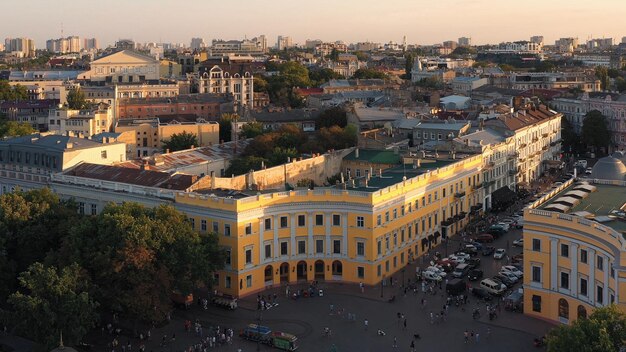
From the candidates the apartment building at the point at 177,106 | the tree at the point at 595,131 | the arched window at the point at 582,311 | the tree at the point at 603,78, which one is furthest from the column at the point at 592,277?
the tree at the point at 603,78

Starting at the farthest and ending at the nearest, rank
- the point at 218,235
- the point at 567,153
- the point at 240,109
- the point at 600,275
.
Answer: the point at 240,109 < the point at 567,153 < the point at 218,235 < the point at 600,275

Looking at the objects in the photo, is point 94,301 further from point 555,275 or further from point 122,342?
point 555,275

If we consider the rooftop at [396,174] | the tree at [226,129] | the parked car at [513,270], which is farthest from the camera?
the tree at [226,129]

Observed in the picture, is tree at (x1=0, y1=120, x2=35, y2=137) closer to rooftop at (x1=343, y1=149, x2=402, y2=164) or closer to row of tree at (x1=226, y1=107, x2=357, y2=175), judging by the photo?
row of tree at (x1=226, y1=107, x2=357, y2=175)

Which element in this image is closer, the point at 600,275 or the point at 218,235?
the point at 600,275

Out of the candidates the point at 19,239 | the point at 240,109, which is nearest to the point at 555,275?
the point at 19,239

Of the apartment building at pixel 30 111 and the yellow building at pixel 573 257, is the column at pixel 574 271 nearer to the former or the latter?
the yellow building at pixel 573 257

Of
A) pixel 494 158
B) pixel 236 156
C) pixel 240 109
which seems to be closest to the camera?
pixel 494 158

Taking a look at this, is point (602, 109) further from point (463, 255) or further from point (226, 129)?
point (463, 255)

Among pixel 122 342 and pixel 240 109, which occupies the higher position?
pixel 240 109
